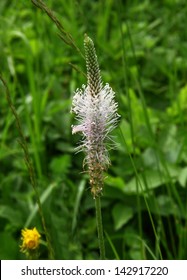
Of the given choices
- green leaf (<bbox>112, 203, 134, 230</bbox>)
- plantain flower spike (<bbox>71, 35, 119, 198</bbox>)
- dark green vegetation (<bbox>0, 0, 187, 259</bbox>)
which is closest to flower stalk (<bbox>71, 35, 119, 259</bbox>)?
plantain flower spike (<bbox>71, 35, 119, 198</bbox>)

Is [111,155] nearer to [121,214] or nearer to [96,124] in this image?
[121,214]

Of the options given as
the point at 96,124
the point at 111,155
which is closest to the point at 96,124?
the point at 96,124

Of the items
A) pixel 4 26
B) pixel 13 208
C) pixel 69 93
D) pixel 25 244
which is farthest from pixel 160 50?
pixel 25 244

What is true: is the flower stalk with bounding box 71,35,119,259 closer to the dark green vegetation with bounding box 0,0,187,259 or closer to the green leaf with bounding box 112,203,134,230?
the dark green vegetation with bounding box 0,0,187,259

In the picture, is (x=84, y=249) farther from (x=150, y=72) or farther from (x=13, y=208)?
(x=150, y=72)

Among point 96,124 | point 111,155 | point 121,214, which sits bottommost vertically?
point 96,124

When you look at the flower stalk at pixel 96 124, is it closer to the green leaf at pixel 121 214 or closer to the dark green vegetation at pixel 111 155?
the dark green vegetation at pixel 111 155

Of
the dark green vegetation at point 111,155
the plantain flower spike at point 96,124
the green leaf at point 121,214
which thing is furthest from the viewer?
the green leaf at point 121,214

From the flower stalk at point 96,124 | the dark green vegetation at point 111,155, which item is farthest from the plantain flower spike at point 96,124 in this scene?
the dark green vegetation at point 111,155
